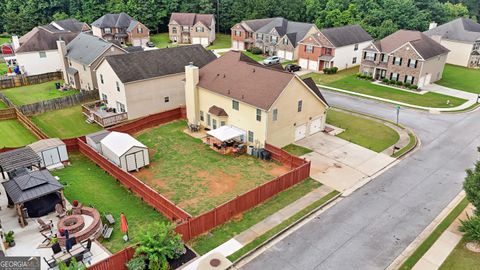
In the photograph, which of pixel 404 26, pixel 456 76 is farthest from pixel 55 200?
pixel 404 26

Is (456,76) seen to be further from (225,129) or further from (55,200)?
(55,200)

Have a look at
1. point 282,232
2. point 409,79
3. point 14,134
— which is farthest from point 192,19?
point 282,232

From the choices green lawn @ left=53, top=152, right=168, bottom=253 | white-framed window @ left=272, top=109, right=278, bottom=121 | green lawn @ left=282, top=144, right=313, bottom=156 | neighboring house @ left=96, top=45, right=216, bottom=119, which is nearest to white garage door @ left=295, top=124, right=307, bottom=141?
green lawn @ left=282, top=144, right=313, bottom=156

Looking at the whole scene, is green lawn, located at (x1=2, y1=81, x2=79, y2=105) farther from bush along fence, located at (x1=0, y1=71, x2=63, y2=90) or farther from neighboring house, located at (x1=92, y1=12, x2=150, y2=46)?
neighboring house, located at (x1=92, y1=12, x2=150, y2=46)

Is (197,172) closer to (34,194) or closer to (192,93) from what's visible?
(192,93)

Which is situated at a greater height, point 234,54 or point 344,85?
point 234,54

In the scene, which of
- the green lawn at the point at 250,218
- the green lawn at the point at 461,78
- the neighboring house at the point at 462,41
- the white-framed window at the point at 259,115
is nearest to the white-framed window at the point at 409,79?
the green lawn at the point at 461,78

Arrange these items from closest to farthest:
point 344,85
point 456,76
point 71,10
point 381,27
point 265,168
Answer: point 265,168 → point 344,85 → point 456,76 → point 381,27 → point 71,10

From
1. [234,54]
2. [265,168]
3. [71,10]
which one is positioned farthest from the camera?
[71,10]
